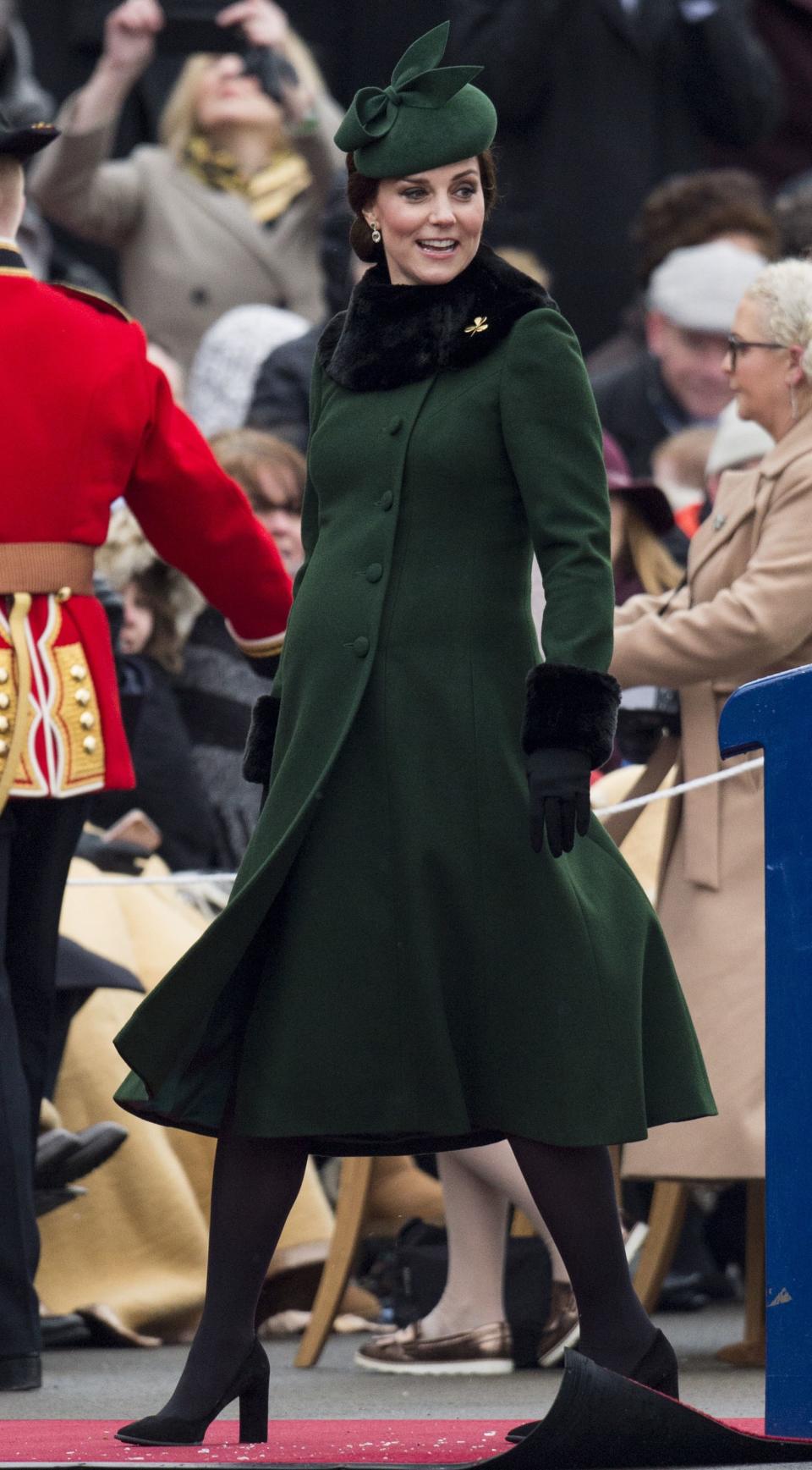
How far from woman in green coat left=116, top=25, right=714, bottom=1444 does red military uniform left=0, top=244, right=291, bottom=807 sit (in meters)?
1.06

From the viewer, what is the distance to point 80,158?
859cm

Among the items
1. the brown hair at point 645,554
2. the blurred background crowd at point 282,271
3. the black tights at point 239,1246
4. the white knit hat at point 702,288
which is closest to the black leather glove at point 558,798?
the black tights at point 239,1246

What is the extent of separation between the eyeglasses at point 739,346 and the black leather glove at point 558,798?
1986 mm

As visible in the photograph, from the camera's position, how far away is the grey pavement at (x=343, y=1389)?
455 cm

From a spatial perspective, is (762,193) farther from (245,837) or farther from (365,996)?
(365,996)

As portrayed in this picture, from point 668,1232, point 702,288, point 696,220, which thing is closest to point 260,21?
point 696,220

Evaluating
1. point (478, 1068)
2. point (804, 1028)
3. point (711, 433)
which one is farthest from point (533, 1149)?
point (711, 433)

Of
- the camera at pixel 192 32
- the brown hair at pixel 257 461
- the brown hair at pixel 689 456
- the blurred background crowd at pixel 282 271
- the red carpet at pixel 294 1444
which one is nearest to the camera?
the red carpet at pixel 294 1444

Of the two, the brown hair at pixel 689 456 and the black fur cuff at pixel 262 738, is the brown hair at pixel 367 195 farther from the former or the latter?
the brown hair at pixel 689 456

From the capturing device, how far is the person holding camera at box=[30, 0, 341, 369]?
8.65 meters

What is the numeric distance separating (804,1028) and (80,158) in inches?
217

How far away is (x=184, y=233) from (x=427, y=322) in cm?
508

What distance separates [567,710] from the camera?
3625 millimetres

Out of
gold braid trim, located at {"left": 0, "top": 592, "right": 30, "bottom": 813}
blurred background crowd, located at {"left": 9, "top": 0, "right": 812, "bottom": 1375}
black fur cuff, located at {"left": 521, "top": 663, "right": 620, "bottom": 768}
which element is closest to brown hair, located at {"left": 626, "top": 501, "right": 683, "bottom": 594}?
blurred background crowd, located at {"left": 9, "top": 0, "right": 812, "bottom": 1375}
